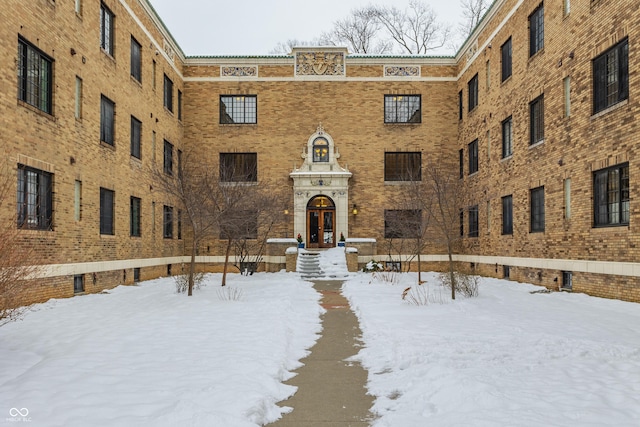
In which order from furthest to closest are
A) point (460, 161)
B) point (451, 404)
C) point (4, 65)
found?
point (460, 161) → point (4, 65) → point (451, 404)

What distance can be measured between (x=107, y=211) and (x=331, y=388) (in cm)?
1519

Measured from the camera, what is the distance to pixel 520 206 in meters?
20.0

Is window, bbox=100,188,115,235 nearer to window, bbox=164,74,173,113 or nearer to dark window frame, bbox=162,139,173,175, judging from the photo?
dark window frame, bbox=162,139,173,175

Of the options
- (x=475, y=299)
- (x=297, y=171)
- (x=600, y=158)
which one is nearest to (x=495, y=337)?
(x=475, y=299)

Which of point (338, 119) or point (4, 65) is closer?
point (4, 65)

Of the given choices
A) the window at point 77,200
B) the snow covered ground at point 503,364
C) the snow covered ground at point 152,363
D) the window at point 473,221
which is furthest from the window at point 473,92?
the window at point 77,200

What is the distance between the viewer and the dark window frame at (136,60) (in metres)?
21.6

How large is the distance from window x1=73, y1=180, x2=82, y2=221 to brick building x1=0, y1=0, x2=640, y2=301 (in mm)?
70

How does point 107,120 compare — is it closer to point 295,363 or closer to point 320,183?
point 320,183

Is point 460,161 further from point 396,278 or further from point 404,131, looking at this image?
point 396,278

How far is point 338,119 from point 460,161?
7.54 metres

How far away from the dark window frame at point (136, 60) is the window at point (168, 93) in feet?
11.7

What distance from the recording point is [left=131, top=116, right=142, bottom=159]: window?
21.5 meters

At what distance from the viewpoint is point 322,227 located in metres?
29.3
